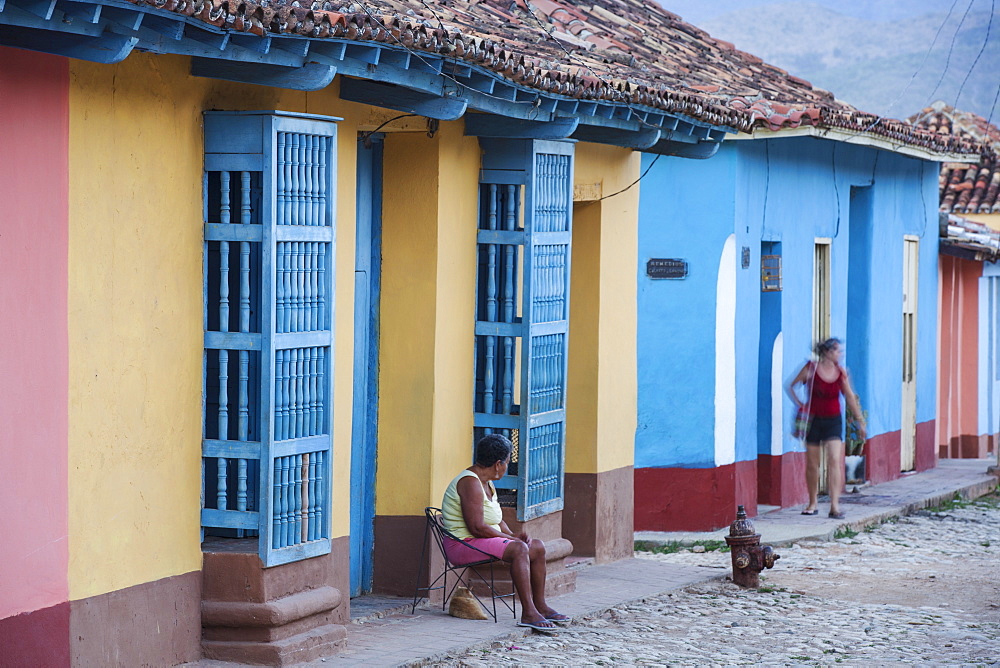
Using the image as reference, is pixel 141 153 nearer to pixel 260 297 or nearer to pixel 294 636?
pixel 260 297

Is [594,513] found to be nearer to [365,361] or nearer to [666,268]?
[365,361]

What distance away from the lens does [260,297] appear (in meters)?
7.03

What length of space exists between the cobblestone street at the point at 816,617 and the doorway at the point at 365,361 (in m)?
1.21

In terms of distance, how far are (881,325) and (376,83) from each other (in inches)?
388

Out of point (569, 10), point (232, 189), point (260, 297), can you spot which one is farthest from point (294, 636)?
point (569, 10)

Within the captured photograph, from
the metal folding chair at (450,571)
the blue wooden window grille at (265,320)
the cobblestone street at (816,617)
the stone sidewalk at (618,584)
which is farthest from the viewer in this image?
the metal folding chair at (450,571)

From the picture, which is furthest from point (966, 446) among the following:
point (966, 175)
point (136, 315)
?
point (136, 315)

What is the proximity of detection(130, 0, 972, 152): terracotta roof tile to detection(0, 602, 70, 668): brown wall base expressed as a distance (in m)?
2.44

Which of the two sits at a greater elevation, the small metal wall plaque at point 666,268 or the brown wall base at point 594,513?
the small metal wall plaque at point 666,268

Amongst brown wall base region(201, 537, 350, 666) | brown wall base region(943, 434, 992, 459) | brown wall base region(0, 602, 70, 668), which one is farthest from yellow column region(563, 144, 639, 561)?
brown wall base region(943, 434, 992, 459)

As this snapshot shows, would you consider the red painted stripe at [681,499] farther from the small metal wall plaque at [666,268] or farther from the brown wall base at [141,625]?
the brown wall base at [141,625]

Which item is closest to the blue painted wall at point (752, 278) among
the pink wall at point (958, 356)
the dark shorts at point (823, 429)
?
the dark shorts at point (823, 429)

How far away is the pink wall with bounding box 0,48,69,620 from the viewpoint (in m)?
5.80

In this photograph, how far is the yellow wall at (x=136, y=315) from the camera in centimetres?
621
